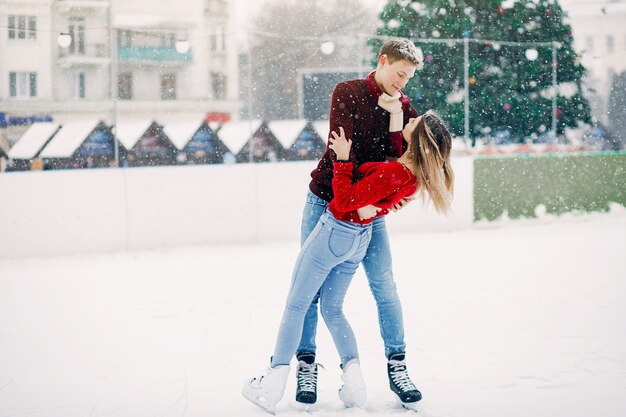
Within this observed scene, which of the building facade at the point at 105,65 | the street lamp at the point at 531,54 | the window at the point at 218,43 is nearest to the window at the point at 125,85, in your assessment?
the building facade at the point at 105,65

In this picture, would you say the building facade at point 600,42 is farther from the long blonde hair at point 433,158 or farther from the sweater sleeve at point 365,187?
the sweater sleeve at point 365,187

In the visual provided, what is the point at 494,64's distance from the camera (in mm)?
9797

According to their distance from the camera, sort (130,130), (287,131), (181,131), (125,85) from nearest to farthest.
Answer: (130,130), (125,85), (181,131), (287,131)

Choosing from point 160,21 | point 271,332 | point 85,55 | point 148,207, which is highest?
point 160,21

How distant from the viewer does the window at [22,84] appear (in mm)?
7074

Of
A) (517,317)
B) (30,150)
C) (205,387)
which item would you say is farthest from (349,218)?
(30,150)

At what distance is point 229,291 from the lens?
17.0 feet

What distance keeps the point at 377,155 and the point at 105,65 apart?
5.00m

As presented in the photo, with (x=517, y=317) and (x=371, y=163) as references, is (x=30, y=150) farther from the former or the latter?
(x=371, y=163)

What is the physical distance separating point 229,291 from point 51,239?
7.49 feet

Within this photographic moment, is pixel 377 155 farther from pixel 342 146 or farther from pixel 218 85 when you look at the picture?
pixel 218 85

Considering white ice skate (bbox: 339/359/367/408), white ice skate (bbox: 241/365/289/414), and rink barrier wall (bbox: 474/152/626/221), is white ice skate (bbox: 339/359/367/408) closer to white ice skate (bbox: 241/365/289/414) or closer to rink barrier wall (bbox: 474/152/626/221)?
white ice skate (bbox: 241/365/289/414)

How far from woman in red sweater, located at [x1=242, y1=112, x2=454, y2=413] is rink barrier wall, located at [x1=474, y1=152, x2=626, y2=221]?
5.81m

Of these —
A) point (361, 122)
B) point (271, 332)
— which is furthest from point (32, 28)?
point (361, 122)
